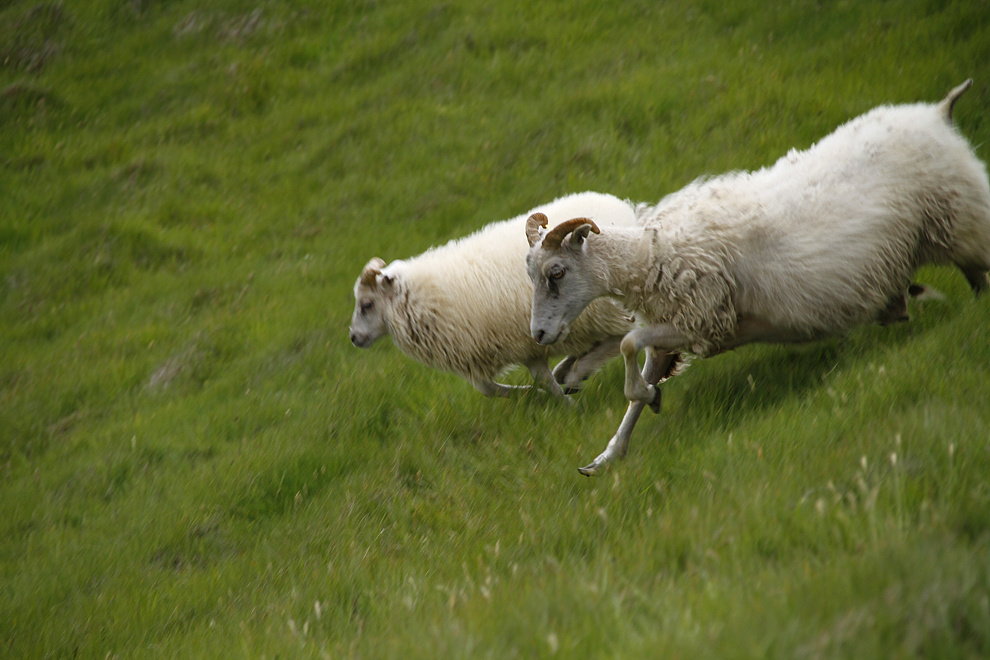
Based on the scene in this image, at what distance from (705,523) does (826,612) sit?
38.0 inches

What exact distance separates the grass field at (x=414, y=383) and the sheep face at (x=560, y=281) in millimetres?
839

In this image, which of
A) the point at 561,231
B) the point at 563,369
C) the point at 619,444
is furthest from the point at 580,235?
the point at 563,369

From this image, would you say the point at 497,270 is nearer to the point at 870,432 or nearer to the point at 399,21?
the point at 870,432

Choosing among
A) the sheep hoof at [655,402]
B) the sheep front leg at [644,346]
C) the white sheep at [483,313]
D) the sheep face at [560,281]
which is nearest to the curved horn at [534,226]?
the sheep face at [560,281]

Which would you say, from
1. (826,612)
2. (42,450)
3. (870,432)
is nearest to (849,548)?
(826,612)

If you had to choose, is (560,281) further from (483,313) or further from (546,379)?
(483,313)

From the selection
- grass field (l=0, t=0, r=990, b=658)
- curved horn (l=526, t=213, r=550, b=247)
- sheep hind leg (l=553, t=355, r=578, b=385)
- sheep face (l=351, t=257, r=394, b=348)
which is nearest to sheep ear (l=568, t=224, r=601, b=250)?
curved horn (l=526, t=213, r=550, b=247)

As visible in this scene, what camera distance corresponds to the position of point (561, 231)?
5.54 m

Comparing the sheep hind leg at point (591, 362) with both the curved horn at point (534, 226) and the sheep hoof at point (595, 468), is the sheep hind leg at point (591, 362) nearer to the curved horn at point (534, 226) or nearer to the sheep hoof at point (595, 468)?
the curved horn at point (534, 226)

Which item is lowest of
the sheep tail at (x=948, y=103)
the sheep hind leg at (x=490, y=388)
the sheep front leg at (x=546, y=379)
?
the sheep hind leg at (x=490, y=388)

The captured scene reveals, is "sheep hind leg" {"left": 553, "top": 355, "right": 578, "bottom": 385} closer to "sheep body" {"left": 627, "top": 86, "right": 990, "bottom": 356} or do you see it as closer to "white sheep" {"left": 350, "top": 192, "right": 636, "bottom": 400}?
"white sheep" {"left": 350, "top": 192, "right": 636, "bottom": 400}

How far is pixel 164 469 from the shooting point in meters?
8.55

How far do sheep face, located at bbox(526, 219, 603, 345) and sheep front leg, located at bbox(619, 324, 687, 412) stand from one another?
0.52m

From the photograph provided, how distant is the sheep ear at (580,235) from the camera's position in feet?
18.1
